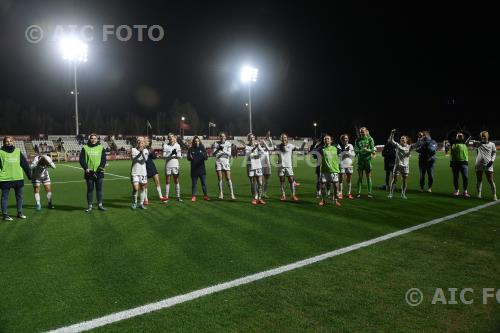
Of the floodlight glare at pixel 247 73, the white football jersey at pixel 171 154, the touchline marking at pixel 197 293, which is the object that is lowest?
the touchline marking at pixel 197 293

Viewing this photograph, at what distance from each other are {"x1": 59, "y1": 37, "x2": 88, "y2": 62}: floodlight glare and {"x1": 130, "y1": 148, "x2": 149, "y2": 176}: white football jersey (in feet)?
85.8

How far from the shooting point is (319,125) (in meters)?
93.0

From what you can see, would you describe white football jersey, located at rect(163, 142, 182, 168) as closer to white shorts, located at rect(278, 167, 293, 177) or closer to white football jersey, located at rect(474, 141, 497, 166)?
white shorts, located at rect(278, 167, 293, 177)

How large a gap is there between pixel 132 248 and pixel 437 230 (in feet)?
19.6

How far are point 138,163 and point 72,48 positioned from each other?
26784 mm

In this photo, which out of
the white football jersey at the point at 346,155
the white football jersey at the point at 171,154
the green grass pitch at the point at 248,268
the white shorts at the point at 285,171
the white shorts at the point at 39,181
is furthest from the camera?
the white football jersey at the point at 346,155

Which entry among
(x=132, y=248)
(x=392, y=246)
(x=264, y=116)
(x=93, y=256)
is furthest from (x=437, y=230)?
(x=264, y=116)

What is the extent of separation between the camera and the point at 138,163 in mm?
10922

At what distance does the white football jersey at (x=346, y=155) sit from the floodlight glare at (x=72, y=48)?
1118 inches

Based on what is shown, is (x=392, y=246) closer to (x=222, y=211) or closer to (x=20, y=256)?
(x=222, y=211)

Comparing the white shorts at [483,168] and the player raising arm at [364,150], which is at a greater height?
the player raising arm at [364,150]

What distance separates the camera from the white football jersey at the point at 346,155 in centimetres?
1226

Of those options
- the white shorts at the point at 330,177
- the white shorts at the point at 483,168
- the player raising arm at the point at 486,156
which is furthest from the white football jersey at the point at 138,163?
the white shorts at the point at 483,168

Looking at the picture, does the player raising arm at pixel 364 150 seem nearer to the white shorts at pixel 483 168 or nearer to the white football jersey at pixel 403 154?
the white football jersey at pixel 403 154
